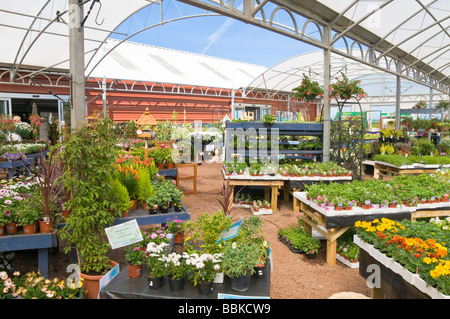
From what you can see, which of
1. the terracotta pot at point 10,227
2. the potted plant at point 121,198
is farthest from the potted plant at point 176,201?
the terracotta pot at point 10,227

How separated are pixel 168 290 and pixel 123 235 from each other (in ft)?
2.39

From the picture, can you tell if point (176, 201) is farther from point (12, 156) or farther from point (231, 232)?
point (12, 156)

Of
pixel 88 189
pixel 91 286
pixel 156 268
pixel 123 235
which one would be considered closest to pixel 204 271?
pixel 156 268

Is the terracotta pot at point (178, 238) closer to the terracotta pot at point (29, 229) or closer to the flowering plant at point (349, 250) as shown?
the terracotta pot at point (29, 229)

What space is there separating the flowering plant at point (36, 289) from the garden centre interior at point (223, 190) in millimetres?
16

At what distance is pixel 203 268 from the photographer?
246 centimetres

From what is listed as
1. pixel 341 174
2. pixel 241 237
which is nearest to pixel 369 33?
pixel 341 174

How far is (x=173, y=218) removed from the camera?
3.79m

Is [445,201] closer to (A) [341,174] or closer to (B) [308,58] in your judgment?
(A) [341,174]

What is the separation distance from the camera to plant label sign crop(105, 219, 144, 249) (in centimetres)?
289

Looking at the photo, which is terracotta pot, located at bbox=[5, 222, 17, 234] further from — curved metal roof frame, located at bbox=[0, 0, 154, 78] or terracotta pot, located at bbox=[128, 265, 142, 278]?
curved metal roof frame, located at bbox=[0, 0, 154, 78]

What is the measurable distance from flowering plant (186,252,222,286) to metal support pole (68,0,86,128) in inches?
79.9

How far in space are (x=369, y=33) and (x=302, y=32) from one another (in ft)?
9.71
